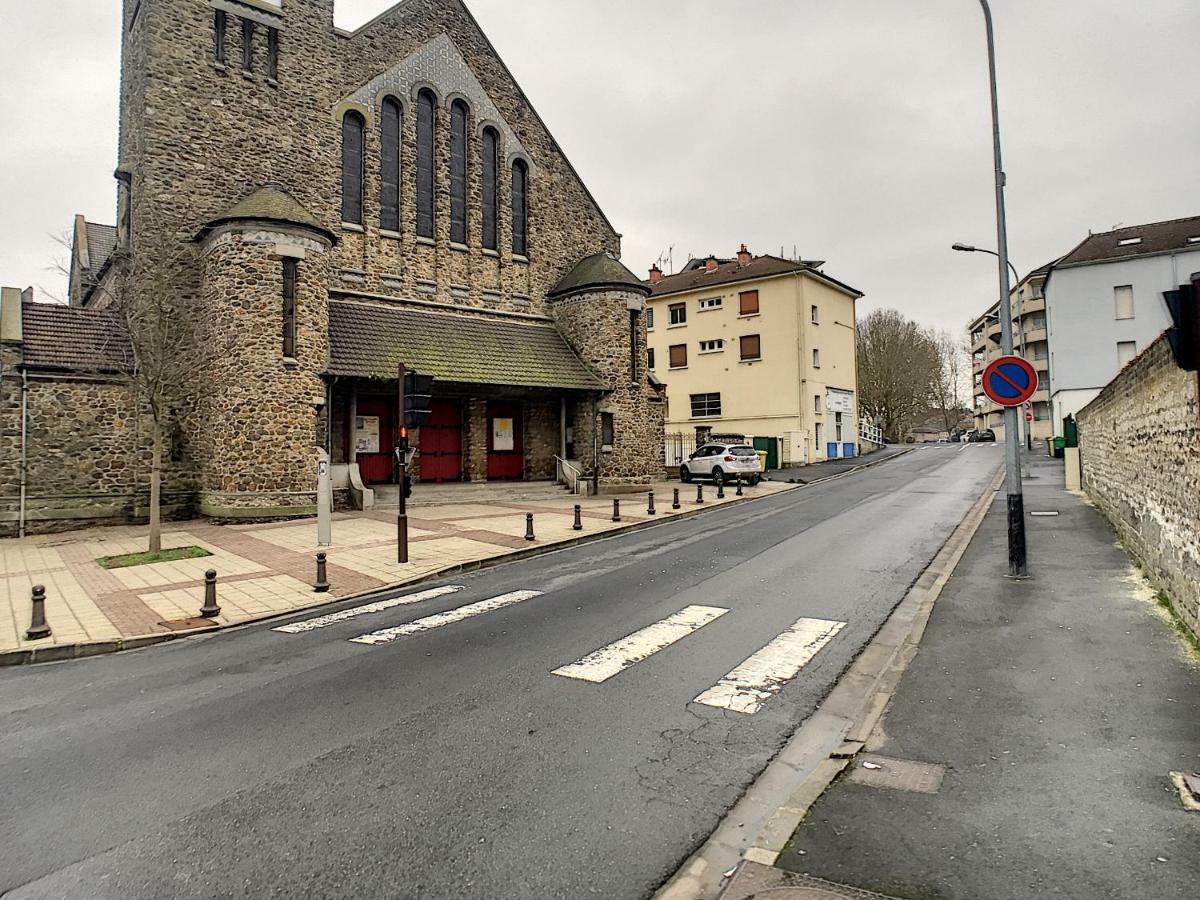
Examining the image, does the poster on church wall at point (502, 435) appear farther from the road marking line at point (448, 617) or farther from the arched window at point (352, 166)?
the road marking line at point (448, 617)

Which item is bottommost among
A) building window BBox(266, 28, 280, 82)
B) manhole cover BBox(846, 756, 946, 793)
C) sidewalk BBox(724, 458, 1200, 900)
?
manhole cover BBox(846, 756, 946, 793)

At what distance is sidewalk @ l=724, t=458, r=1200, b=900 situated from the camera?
3.01 meters

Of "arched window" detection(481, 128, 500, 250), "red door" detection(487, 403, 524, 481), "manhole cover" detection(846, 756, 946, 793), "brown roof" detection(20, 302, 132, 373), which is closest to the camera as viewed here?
"manhole cover" detection(846, 756, 946, 793)

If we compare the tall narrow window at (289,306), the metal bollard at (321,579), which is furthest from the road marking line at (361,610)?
the tall narrow window at (289,306)

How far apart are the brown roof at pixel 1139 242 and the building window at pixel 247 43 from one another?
3991 centimetres

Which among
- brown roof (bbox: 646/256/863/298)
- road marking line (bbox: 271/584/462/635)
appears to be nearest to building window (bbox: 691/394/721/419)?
brown roof (bbox: 646/256/863/298)

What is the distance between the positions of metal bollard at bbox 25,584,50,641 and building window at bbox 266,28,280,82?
18432mm

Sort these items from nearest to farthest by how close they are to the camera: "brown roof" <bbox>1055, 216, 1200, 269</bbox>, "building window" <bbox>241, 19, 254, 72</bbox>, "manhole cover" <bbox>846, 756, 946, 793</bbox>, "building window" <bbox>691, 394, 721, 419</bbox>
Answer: "manhole cover" <bbox>846, 756, 946, 793</bbox> < "building window" <bbox>241, 19, 254, 72</bbox> < "brown roof" <bbox>1055, 216, 1200, 269</bbox> < "building window" <bbox>691, 394, 721, 419</bbox>

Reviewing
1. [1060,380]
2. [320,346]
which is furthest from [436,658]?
[1060,380]

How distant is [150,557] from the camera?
41.1 ft

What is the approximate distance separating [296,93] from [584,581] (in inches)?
753

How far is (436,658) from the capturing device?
643 cm

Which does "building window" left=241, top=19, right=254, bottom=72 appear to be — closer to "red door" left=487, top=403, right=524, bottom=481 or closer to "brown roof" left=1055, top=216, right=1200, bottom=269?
"red door" left=487, top=403, right=524, bottom=481

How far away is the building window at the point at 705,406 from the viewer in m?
40.7
